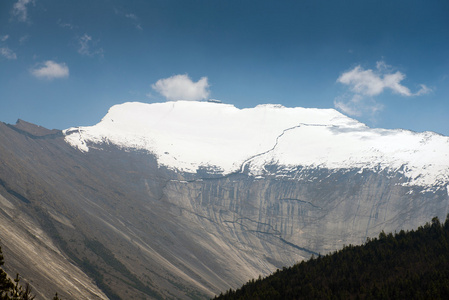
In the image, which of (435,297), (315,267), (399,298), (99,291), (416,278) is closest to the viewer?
(435,297)

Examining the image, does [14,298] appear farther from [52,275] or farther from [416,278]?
[52,275]

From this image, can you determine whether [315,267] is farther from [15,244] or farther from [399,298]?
[15,244]

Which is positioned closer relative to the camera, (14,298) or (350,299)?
(14,298)

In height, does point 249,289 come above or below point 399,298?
below

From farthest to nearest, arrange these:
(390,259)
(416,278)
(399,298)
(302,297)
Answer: (390,259) < (302,297) < (416,278) < (399,298)

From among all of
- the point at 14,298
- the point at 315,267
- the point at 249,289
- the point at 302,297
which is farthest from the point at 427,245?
the point at 14,298

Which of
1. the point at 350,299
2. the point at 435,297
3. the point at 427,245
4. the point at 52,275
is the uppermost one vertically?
the point at 427,245

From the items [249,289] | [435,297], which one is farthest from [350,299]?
[249,289]
